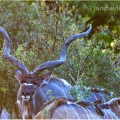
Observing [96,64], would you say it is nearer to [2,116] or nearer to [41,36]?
[41,36]

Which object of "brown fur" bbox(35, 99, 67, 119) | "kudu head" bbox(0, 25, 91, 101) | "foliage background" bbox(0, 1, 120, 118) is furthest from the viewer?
"foliage background" bbox(0, 1, 120, 118)

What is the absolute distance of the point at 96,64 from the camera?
7.30 meters

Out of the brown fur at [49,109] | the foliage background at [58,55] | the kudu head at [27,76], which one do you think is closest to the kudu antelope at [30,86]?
the kudu head at [27,76]

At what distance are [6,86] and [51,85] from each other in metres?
0.51

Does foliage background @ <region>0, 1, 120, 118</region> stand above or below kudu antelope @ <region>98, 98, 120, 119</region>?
above

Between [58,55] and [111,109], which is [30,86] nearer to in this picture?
[111,109]

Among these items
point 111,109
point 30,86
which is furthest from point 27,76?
point 111,109

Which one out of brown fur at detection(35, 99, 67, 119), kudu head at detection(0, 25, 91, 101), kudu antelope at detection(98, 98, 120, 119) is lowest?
kudu antelope at detection(98, 98, 120, 119)

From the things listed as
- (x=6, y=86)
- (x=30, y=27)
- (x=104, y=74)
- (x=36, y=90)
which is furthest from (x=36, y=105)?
(x=30, y=27)

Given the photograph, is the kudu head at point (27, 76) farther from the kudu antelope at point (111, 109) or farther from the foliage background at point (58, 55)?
the kudu antelope at point (111, 109)

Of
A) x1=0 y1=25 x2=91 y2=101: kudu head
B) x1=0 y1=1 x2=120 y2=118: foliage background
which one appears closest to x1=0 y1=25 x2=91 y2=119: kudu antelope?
x1=0 y1=25 x2=91 y2=101: kudu head

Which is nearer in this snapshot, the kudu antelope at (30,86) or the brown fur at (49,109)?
the brown fur at (49,109)

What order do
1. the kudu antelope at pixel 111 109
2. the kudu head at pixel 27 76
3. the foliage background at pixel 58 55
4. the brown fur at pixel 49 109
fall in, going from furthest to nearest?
1. the foliage background at pixel 58 55
2. the kudu head at pixel 27 76
3. the kudu antelope at pixel 111 109
4. the brown fur at pixel 49 109

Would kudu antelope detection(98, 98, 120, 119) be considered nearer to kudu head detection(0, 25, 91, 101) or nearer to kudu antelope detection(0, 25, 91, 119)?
kudu antelope detection(0, 25, 91, 119)
